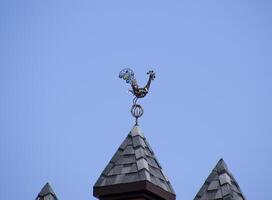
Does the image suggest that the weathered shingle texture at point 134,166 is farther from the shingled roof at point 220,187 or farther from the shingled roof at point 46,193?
the shingled roof at point 46,193

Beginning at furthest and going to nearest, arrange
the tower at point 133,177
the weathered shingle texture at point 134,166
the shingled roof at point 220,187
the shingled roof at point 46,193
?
the shingled roof at point 46,193, the shingled roof at point 220,187, the weathered shingle texture at point 134,166, the tower at point 133,177

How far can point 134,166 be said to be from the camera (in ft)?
39.2

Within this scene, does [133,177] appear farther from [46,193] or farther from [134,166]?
[46,193]

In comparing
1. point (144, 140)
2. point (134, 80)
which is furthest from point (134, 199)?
point (134, 80)

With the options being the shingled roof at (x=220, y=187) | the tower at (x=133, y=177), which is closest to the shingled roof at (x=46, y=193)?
the tower at (x=133, y=177)

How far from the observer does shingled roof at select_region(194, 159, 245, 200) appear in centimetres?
1210

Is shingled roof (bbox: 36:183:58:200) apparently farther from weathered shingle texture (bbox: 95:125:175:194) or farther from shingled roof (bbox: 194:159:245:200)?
shingled roof (bbox: 194:159:245:200)

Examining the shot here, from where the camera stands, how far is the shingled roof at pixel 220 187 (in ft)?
39.7

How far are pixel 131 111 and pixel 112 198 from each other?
1924 millimetres

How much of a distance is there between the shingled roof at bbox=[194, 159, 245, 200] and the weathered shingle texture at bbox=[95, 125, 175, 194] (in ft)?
2.16

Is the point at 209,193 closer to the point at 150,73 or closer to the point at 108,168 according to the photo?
the point at 108,168

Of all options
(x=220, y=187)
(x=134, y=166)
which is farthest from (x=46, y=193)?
(x=220, y=187)

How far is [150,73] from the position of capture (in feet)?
44.8

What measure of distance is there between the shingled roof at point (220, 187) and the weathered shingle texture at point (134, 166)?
2.16 feet
